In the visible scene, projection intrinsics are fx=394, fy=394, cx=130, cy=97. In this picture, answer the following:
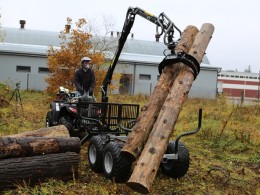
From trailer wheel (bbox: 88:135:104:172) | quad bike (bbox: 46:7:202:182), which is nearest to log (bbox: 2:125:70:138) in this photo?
quad bike (bbox: 46:7:202:182)

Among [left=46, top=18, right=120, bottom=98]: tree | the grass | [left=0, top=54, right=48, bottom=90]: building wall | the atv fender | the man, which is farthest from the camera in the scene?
[left=0, top=54, right=48, bottom=90]: building wall

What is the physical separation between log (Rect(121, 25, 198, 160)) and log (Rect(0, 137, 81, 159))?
158 centimetres

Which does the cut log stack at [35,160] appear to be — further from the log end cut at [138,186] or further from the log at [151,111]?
the log end cut at [138,186]

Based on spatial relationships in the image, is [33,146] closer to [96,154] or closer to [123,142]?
[96,154]

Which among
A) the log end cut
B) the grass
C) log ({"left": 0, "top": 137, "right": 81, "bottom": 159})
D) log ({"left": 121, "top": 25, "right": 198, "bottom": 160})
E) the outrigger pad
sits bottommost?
the grass

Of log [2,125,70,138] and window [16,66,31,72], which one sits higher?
window [16,66,31,72]

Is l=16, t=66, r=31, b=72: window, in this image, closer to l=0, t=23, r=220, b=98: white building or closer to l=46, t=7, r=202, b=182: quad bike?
l=0, t=23, r=220, b=98: white building

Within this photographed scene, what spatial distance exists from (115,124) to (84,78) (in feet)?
7.04

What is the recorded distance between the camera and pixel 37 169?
5988 mm

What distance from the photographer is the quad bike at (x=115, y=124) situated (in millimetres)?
6277

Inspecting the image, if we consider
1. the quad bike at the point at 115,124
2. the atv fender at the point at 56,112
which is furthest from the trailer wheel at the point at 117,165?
the atv fender at the point at 56,112

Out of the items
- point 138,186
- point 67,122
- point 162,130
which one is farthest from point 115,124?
point 138,186

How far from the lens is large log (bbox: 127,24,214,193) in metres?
4.66

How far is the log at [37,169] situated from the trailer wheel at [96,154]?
1.83 ft
